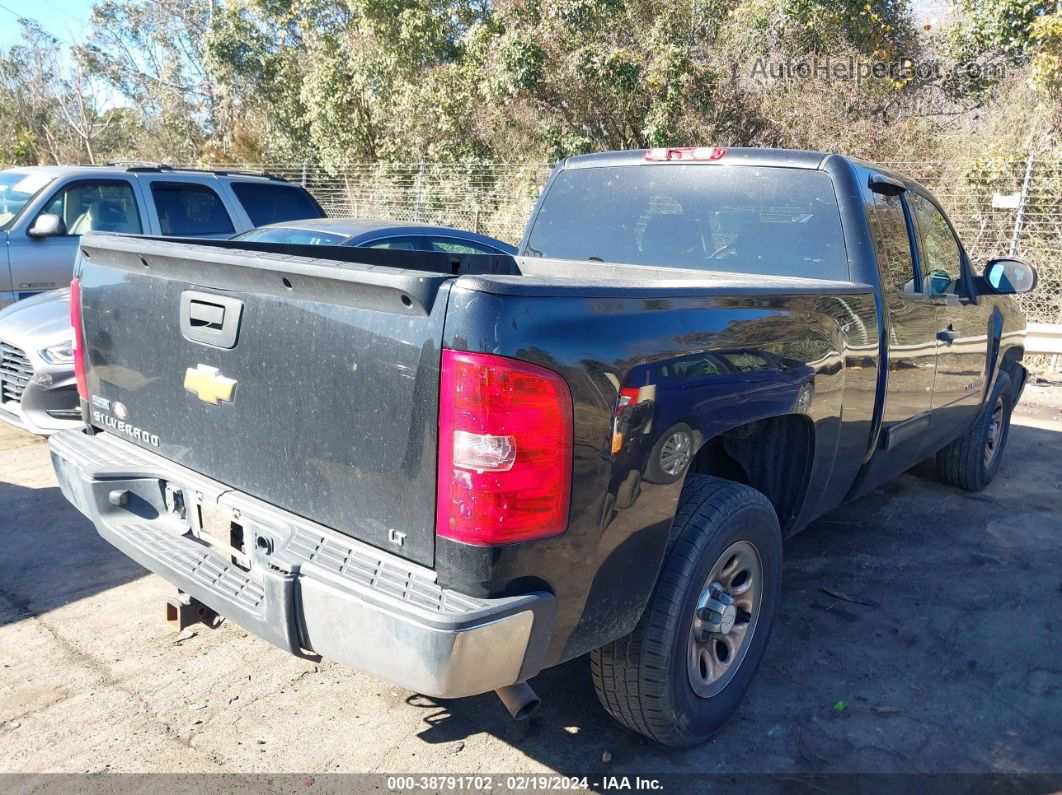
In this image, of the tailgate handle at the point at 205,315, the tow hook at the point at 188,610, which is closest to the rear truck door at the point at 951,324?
the tailgate handle at the point at 205,315

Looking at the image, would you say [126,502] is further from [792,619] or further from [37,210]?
[37,210]

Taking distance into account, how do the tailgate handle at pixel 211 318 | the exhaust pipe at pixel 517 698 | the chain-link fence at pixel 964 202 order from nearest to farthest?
the exhaust pipe at pixel 517 698 → the tailgate handle at pixel 211 318 → the chain-link fence at pixel 964 202

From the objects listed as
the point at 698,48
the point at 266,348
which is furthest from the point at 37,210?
the point at 698,48

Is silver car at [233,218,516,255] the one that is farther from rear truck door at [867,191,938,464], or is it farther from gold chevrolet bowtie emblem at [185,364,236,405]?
gold chevrolet bowtie emblem at [185,364,236,405]

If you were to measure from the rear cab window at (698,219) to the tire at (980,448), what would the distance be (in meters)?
2.35

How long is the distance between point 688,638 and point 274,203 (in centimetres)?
745

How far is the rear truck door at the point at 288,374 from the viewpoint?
2.09 meters

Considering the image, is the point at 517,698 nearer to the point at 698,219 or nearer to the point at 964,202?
the point at 698,219

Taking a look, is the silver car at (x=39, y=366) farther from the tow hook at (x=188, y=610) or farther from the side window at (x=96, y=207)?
the tow hook at (x=188, y=610)

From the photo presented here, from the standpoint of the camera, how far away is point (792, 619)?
149 inches

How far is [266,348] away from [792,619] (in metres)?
2.67

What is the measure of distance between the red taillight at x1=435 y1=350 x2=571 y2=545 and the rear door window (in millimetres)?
6913

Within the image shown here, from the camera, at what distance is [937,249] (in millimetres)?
4434

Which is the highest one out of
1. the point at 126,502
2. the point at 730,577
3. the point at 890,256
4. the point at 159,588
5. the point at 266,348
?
the point at 890,256
